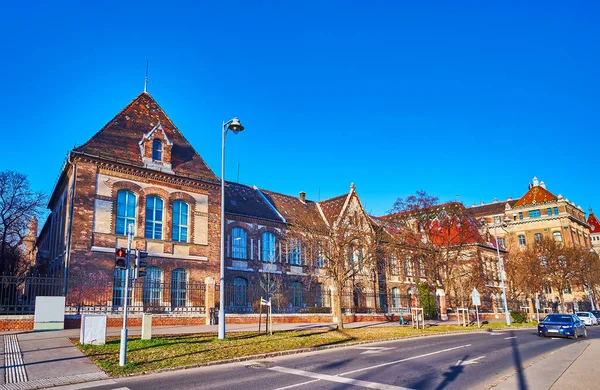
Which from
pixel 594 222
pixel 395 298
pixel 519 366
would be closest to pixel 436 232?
pixel 395 298

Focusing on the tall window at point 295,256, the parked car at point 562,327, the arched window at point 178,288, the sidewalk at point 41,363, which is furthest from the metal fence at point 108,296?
the parked car at point 562,327

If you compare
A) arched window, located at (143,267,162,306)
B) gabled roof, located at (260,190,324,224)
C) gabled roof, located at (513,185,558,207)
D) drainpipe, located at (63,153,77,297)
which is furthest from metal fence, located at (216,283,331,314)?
gabled roof, located at (513,185,558,207)

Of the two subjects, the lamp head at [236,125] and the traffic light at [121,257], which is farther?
the lamp head at [236,125]

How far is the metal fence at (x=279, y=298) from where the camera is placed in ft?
104

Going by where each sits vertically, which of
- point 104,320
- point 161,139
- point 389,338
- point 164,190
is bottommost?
point 389,338

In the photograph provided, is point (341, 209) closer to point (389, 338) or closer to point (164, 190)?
point (164, 190)

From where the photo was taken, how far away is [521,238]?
86125 millimetres

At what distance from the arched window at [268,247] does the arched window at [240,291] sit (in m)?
3.13

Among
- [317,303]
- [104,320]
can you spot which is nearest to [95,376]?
[104,320]

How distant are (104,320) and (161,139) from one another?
56.5ft

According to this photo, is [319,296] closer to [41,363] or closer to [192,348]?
[192,348]

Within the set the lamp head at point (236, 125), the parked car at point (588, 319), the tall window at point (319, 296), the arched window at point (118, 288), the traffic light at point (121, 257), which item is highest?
the lamp head at point (236, 125)

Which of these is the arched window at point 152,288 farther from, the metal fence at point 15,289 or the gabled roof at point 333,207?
the gabled roof at point 333,207

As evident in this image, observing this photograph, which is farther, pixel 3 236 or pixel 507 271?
pixel 507 271
